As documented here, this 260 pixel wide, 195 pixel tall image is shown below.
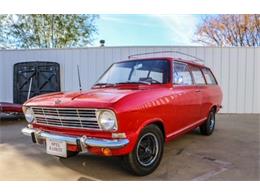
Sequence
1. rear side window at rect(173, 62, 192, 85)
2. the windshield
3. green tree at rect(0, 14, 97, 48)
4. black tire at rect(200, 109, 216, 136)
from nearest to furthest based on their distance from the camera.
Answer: the windshield, rear side window at rect(173, 62, 192, 85), black tire at rect(200, 109, 216, 136), green tree at rect(0, 14, 97, 48)

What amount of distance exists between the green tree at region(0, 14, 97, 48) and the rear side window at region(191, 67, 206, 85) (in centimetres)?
1358

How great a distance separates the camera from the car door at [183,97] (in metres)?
3.97

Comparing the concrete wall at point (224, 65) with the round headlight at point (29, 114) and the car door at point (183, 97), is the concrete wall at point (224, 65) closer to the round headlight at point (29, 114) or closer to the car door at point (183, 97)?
the car door at point (183, 97)

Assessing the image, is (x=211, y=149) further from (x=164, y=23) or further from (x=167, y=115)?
(x=164, y=23)

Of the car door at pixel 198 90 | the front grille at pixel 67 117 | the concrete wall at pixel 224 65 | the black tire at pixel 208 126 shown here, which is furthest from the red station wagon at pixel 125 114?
the concrete wall at pixel 224 65

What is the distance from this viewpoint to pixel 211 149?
4605 millimetres

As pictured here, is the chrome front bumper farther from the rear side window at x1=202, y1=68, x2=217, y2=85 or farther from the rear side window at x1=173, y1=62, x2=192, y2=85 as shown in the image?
the rear side window at x1=202, y1=68, x2=217, y2=85

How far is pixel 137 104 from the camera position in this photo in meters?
3.07

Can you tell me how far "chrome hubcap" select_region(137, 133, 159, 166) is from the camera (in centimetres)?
327

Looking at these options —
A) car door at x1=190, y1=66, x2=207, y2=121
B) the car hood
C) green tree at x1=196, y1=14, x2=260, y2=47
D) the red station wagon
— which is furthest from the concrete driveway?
green tree at x1=196, y1=14, x2=260, y2=47

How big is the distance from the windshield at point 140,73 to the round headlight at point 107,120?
1164 millimetres
